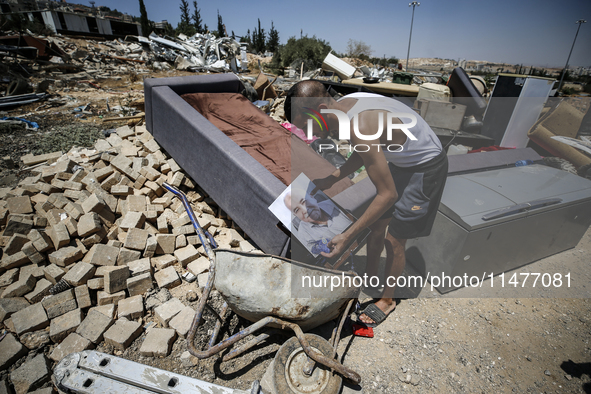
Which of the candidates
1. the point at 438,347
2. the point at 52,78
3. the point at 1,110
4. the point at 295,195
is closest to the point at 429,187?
the point at 295,195

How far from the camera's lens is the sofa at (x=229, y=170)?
2338mm

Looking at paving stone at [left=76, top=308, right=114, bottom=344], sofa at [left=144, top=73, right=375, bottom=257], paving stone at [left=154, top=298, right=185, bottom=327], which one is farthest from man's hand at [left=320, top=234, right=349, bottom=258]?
paving stone at [left=76, top=308, right=114, bottom=344]

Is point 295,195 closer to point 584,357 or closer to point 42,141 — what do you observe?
point 584,357

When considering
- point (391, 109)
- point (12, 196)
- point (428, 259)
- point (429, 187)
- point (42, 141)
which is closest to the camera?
point (391, 109)

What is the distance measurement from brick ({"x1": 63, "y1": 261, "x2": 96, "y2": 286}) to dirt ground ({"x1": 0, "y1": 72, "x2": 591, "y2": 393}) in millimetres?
635

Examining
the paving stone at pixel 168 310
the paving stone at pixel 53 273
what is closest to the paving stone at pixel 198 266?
the paving stone at pixel 168 310

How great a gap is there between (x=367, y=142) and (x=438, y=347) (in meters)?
1.70

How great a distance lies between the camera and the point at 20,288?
2.21 m

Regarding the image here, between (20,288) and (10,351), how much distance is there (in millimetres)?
546

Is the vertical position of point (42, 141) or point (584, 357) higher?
Answer: point (42, 141)

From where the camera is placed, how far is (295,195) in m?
2.08

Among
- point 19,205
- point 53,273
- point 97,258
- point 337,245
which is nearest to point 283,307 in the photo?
point 337,245

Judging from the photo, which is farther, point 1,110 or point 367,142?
point 1,110

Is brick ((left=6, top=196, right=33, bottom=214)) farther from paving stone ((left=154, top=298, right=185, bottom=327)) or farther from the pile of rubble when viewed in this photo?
paving stone ((left=154, top=298, right=185, bottom=327))
